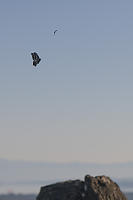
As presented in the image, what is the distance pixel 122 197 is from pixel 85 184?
3660 millimetres

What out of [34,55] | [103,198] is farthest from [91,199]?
[34,55]

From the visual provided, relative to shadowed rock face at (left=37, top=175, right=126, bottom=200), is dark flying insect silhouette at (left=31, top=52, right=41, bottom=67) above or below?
above

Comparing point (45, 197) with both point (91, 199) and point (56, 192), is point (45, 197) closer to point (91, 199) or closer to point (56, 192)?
point (56, 192)

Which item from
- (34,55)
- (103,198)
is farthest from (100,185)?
(34,55)

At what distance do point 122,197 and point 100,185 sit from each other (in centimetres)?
257

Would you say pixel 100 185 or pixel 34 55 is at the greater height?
→ pixel 34 55

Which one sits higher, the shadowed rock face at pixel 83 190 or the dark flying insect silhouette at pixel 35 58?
the dark flying insect silhouette at pixel 35 58

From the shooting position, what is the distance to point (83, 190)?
40938 mm

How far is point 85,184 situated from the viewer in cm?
4094

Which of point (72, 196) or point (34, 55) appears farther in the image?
point (34, 55)

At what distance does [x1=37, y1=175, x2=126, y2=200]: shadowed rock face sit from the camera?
40559mm

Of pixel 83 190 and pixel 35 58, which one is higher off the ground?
pixel 35 58

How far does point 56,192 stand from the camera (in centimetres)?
4094

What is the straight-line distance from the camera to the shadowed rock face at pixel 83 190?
40559 mm
